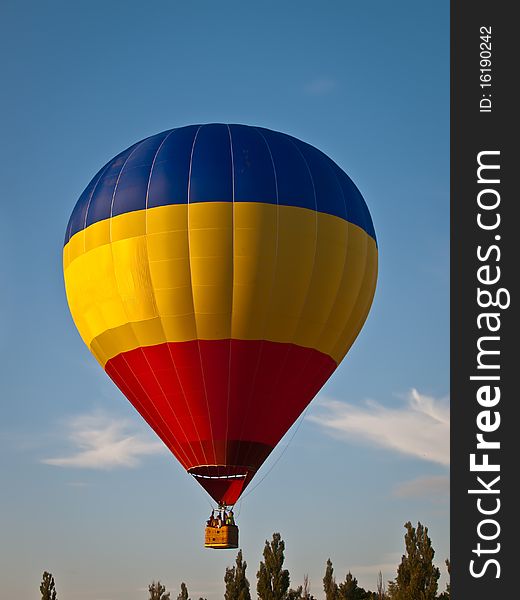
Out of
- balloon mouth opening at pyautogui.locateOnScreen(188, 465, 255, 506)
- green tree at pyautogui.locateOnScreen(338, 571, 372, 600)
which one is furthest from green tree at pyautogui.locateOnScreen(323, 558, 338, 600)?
balloon mouth opening at pyautogui.locateOnScreen(188, 465, 255, 506)

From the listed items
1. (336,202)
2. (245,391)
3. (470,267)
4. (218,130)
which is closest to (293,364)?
(245,391)

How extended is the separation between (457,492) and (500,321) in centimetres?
262

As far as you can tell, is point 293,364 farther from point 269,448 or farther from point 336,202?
point 336,202

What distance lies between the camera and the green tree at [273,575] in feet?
137

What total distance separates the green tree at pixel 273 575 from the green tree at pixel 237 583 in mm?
589

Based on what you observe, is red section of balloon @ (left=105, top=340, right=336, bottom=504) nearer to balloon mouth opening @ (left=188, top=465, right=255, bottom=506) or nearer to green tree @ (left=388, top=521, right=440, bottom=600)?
balloon mouth opening @ (left=188, top=465, right=255, bottom=506)

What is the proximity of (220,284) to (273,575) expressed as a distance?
23.1 m

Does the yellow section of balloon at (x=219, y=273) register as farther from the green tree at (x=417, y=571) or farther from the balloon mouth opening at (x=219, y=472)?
the green tree at (x=417, y=571)

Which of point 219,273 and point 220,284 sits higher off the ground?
point 219,273

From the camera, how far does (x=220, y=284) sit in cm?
2198

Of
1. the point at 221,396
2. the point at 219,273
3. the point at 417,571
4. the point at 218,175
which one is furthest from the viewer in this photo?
the point at 417,571

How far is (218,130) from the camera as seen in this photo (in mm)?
23156

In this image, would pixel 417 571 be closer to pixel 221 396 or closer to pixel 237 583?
pixel 237 583

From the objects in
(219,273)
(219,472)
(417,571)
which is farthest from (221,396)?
(417,571)
